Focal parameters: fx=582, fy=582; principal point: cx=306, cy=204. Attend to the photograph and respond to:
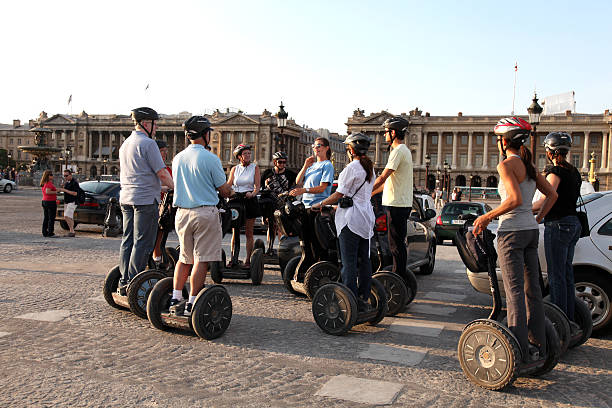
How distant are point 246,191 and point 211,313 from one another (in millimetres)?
3335

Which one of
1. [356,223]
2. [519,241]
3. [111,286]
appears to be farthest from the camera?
[111,286]

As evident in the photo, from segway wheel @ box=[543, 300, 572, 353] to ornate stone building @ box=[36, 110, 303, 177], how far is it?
113 m

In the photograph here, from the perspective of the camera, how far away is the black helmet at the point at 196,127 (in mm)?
5215

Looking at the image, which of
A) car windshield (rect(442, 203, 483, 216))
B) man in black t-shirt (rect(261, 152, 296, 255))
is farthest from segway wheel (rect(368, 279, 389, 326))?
car windshield (rect(442, 203, 483, 216))

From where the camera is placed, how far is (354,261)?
213 inches

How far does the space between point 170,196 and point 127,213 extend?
0.82m

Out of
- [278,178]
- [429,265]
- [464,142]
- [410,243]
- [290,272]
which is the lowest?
[429,265]

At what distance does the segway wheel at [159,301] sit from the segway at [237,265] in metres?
2.49

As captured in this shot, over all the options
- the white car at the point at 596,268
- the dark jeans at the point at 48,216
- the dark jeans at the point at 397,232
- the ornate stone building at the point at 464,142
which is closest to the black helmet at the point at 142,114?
the dark jeans at the point at 397,232

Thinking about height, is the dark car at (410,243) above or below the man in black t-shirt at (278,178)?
below

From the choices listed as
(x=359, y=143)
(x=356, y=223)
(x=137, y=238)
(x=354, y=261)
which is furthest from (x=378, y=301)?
(x=137, y=238)

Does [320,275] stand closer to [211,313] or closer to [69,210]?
[211,313]

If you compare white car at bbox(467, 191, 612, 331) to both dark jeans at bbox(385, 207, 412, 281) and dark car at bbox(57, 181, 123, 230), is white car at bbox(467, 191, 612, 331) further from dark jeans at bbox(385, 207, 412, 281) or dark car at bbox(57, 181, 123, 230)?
dark car at bbox(57, 181, 123, 230)

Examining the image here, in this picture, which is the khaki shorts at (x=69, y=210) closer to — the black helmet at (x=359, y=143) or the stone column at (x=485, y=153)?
the black helmet at (x=359, y=143)
